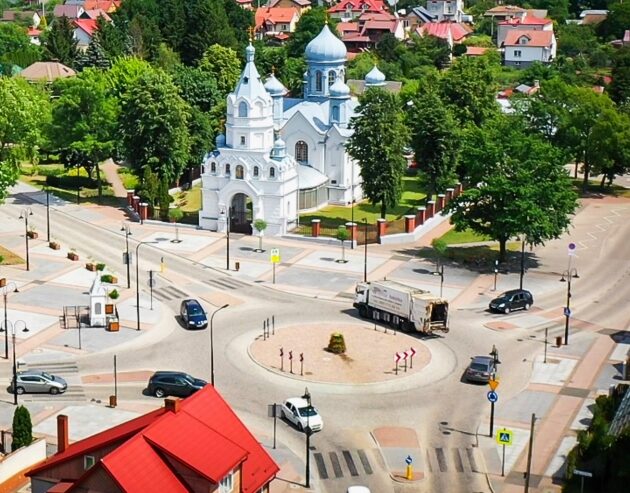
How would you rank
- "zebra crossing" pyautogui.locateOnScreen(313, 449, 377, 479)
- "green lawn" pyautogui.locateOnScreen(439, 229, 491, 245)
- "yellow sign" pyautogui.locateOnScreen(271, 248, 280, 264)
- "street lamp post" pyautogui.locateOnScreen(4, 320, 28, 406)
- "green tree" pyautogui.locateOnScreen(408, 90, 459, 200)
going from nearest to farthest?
"zebra crossing" pyautogui.locateOnScreen(313, 449, 377, 479) < "street lamp post" pyautogui.locateOnScreen(4, 320, 28, 406) < "yellow sign" pyautogui.locateOnScreen(271, 248, 280, 264) < "green lawn" pyautogui.locateOnScreen(439, 229, 491, 245) < "green tree" pyautogui.locateOnScreen(408, 90, 459, 200)

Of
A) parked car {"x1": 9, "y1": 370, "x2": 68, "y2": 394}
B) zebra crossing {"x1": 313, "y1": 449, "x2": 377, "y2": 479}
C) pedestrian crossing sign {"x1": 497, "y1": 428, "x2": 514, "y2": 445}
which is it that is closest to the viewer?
pedestrian crossing sign {"x1": 497, "y1": 428, "x2": 514, "y2": 445}

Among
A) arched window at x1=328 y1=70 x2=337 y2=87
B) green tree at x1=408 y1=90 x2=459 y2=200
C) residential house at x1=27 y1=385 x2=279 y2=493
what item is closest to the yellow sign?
green tree at x1=408 y1=90 x2=459 y2=200

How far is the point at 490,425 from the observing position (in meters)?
58.6

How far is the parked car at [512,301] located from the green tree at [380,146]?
22.0 m

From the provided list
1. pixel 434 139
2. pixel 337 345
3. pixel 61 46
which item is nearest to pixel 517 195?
pixel 434 139

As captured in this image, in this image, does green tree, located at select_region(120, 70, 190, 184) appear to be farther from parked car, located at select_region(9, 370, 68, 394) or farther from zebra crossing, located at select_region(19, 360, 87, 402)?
parked car, located at select_region(9, 370, 68, 394)

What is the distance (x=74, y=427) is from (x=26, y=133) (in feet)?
181

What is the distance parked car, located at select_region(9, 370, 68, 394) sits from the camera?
61719mm

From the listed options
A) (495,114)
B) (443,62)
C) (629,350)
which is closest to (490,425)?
(629,350)

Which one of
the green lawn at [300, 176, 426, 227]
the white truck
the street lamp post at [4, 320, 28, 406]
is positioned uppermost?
the green lawn at [300, 176, 426, 227]

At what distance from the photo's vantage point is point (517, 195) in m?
85.0

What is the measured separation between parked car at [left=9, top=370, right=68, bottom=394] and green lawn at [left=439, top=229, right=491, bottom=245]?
139 feet

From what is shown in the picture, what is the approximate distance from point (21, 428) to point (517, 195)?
44.7 meters

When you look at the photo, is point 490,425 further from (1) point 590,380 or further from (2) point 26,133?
(2) point 26,133
